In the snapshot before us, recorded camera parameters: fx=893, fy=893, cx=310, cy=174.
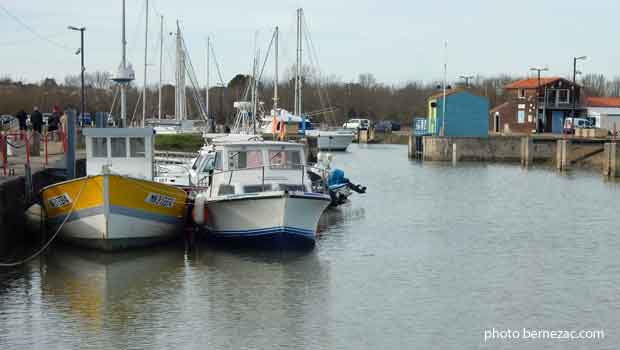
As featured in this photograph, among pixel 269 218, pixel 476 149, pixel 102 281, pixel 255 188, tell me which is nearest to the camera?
pixel 102 281

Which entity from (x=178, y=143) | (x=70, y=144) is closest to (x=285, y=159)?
(x=70, y=144)

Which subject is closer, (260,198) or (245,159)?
(260,198)

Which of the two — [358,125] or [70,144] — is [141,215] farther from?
[358,125]

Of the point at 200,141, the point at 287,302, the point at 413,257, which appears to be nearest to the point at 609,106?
the point at 200,141

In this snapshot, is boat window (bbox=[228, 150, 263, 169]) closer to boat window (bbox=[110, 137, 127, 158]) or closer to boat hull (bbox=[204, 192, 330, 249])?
boat hull (bbox=[204, 192, 330, 249])

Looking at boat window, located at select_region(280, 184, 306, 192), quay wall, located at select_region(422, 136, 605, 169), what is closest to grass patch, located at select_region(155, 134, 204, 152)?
quay wall, located at select_region(422, 136, 605, 169)

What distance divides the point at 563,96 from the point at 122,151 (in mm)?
70421

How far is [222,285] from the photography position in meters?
19.3

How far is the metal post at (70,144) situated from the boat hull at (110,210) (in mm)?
2818

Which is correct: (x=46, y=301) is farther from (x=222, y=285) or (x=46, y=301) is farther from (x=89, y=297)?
(x=222, y=285)

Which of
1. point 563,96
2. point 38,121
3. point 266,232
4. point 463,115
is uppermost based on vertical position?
point 563,96

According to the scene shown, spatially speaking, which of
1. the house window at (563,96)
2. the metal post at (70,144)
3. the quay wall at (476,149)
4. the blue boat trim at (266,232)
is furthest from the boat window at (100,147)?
the house window at (563,96)

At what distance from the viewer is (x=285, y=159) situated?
23547 mm

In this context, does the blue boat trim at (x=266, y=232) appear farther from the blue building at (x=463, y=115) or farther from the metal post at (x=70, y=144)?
the blue building at (x=463, y=115)
